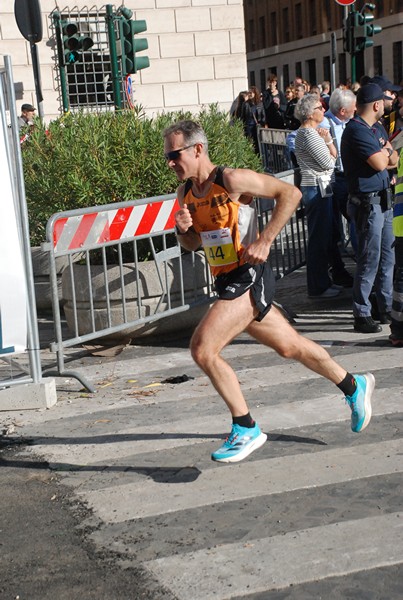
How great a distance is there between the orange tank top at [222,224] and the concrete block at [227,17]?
18.8 metres

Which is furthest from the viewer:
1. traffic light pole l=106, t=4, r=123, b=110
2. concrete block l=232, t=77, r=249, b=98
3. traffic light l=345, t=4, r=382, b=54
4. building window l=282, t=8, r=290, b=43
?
building window l=282, t=8, r=290, b=43

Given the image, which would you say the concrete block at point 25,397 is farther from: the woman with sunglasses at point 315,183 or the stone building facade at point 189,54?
the stone building facade at point 189,54

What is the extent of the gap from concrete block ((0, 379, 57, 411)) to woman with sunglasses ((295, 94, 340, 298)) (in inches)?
157

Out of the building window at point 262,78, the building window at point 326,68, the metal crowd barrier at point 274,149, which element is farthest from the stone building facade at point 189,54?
the building window at point 262,78

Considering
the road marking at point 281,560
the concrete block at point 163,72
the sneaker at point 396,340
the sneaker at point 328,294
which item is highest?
the concrete block at point 163,72

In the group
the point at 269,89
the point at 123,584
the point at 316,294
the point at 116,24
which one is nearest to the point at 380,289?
the point at 316,294

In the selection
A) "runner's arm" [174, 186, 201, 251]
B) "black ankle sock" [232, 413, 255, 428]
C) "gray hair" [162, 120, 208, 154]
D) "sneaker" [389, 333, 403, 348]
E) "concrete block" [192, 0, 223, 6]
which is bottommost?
"sneaker" [389, 333, 403, 348]

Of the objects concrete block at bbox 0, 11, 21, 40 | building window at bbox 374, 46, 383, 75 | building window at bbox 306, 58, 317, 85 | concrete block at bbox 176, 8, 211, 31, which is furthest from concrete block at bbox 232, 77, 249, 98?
building window at bbox 306, 58, 317, 85

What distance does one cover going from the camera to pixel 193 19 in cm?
2378

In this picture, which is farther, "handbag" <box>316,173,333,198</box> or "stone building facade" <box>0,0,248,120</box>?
"stone building facade" <box>0,0,248,120</box>

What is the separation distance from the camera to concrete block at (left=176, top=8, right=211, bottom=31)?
933 inches

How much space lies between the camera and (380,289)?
931cm

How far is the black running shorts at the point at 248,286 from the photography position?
5.83 metres

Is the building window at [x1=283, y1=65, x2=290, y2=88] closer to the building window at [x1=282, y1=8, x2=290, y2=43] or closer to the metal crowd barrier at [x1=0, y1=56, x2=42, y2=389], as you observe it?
the building window at [x1=282, y1=8, x2=290, y2=43]
